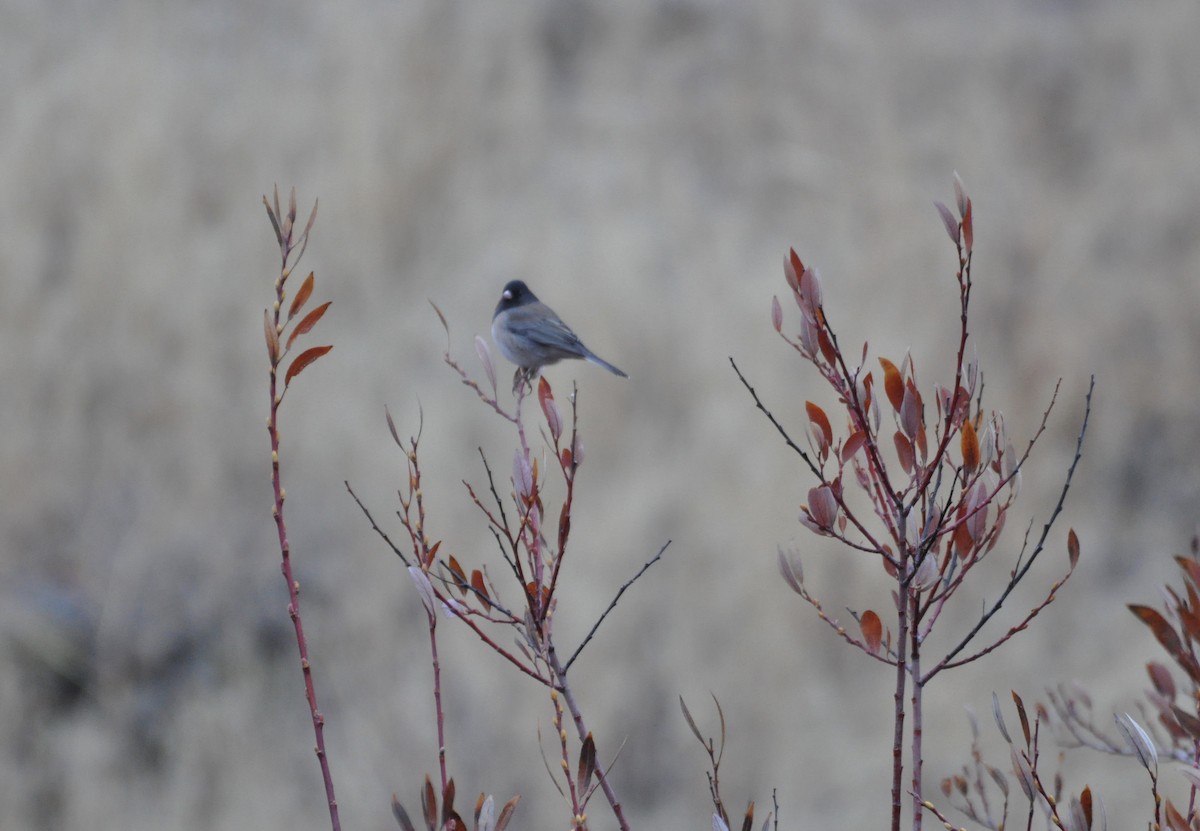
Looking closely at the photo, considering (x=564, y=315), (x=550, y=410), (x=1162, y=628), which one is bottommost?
(x=1162, y=628)

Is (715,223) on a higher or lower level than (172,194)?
higher

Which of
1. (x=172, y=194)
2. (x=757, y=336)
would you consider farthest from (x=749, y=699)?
(x=172, y=194)

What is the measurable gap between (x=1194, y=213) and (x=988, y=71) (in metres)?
2.42

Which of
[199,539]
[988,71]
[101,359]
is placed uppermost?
[988,71]

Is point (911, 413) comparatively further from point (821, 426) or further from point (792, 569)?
point (792, 569)

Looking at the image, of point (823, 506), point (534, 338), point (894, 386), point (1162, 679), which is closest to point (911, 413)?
point (894, 386)

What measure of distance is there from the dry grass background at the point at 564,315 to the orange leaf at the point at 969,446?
157 inches

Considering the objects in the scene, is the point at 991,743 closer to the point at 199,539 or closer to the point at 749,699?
the point at 749,699

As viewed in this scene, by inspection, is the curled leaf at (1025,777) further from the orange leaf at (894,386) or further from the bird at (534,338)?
the bird at (534,338)

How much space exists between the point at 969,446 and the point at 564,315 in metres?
5.84

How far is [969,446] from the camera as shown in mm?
1202

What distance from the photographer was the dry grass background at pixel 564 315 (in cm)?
508

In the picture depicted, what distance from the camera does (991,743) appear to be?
17.4 ft

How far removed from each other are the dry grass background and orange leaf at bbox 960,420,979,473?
13.1 ft
